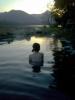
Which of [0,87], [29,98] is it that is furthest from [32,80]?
[29,98]

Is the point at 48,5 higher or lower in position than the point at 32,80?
higher

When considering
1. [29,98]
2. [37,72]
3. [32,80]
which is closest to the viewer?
[29,98]

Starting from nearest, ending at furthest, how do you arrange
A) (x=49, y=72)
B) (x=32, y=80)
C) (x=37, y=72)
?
(x=32, y=80), (x=37, y=72), (x=49, y=72)

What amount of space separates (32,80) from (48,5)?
204ft

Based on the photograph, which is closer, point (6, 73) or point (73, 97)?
point (73, 97)

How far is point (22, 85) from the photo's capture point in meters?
13.2

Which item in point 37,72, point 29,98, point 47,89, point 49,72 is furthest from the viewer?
point 49,72

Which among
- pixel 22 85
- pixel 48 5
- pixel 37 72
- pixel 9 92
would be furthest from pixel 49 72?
pixel 48 5

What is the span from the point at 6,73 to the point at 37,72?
201 centimetres

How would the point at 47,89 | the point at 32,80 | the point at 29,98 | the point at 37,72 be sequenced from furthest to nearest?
the point at 37,72 < the point at 32,80 < the point at 47,89 < the point at 29,98

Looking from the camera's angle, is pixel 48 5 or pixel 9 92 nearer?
pixel 9 92

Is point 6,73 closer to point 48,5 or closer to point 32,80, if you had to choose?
point 32,80

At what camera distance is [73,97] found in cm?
1123

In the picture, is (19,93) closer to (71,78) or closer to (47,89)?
(47,89)
